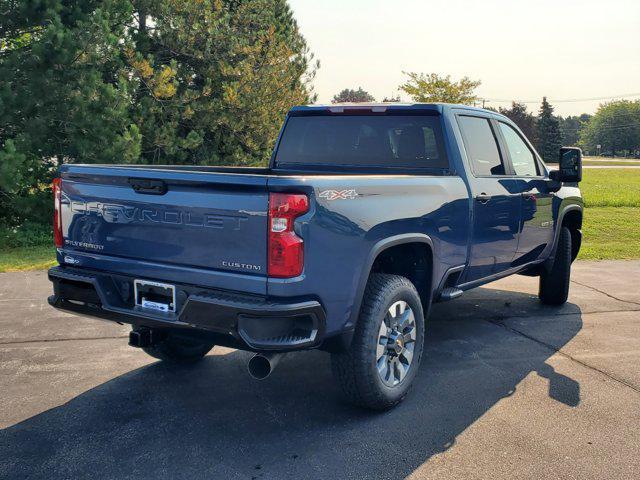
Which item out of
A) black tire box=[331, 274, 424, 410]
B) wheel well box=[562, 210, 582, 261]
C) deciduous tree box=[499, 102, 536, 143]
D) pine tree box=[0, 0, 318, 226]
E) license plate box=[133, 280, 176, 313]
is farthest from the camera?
deciduous tree box=[499, 102, 536, 143]

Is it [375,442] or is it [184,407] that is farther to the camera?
[184,407]

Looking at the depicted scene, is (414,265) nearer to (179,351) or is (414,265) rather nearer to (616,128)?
(179,351)

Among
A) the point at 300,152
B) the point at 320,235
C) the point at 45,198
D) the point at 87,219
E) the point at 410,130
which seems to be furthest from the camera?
the point at 45,198

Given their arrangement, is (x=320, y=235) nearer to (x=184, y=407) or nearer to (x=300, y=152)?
(x=184, y=407)

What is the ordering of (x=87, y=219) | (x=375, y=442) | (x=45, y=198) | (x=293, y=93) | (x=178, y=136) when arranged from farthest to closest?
(x=293, y=93)
(x=178, y=136)
(x=45, y=198)
(x=87, y=219)
(x=375, y=442)

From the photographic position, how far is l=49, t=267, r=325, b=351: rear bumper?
10.6 feet

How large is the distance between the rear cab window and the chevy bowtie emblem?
1.49m

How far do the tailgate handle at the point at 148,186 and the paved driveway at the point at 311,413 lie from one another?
54.7 inches

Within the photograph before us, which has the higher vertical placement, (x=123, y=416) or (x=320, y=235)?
(x=320, y=235)

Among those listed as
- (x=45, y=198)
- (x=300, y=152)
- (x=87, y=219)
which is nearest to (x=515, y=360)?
(x=300, y=152)

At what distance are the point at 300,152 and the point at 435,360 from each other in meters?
2.05

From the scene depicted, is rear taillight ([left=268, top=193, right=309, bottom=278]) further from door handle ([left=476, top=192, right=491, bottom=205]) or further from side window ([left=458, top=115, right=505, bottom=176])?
side window ([left=458, top=115, right=505, bottom=176])

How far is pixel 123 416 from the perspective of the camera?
393 centimetres

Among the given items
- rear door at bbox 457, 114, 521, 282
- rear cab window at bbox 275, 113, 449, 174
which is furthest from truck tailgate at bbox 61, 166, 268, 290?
rear door at bbox 457, 114, 521, 282
